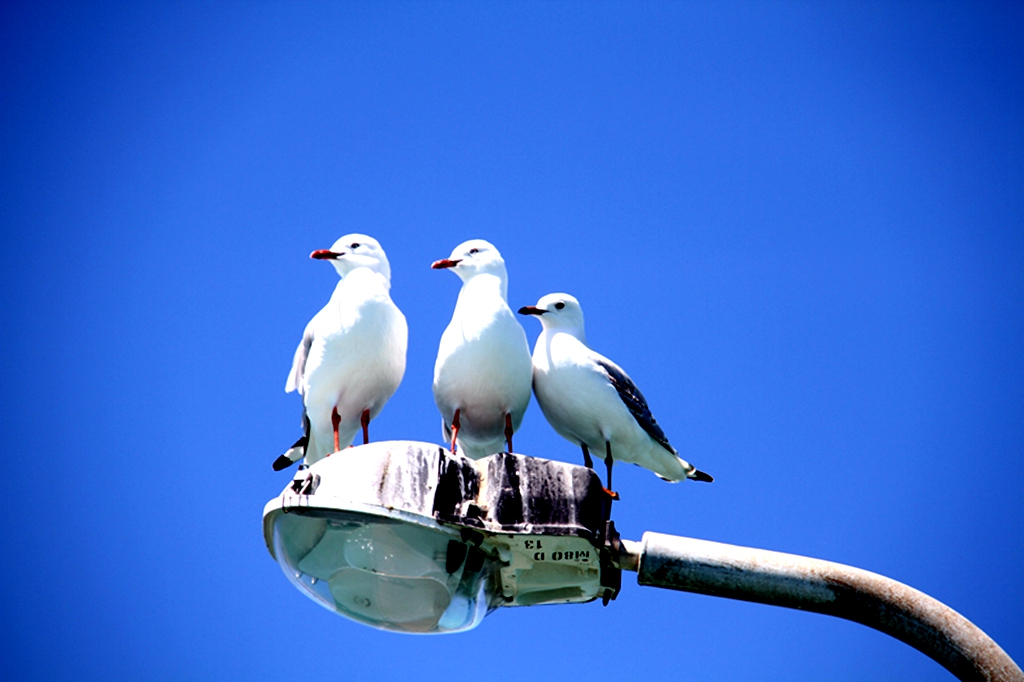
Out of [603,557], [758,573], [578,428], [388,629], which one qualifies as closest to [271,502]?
[388,629]

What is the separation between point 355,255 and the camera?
7551 millimetres

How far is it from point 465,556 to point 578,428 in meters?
2.77

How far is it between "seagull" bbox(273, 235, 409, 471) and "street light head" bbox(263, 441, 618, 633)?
263 cm

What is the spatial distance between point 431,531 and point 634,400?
312 cm

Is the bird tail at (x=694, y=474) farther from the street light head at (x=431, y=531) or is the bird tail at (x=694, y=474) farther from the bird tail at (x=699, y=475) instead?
the street light head at (x=431, y=531)

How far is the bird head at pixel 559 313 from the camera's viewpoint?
7.27 m

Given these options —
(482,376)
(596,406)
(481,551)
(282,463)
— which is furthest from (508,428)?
(481,551)

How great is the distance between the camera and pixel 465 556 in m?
4.01

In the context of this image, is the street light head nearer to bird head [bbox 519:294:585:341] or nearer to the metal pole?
the metal pole

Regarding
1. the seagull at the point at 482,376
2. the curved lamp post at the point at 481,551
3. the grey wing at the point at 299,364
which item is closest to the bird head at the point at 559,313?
the seagull at the point at 482,376

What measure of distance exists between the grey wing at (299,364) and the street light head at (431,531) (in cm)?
336

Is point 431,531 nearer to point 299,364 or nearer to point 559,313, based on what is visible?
point 559,313

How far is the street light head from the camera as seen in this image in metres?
3.89

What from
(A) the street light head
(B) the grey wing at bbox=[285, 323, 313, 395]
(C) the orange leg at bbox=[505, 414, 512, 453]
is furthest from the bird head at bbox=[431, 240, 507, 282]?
(A) the street light head
